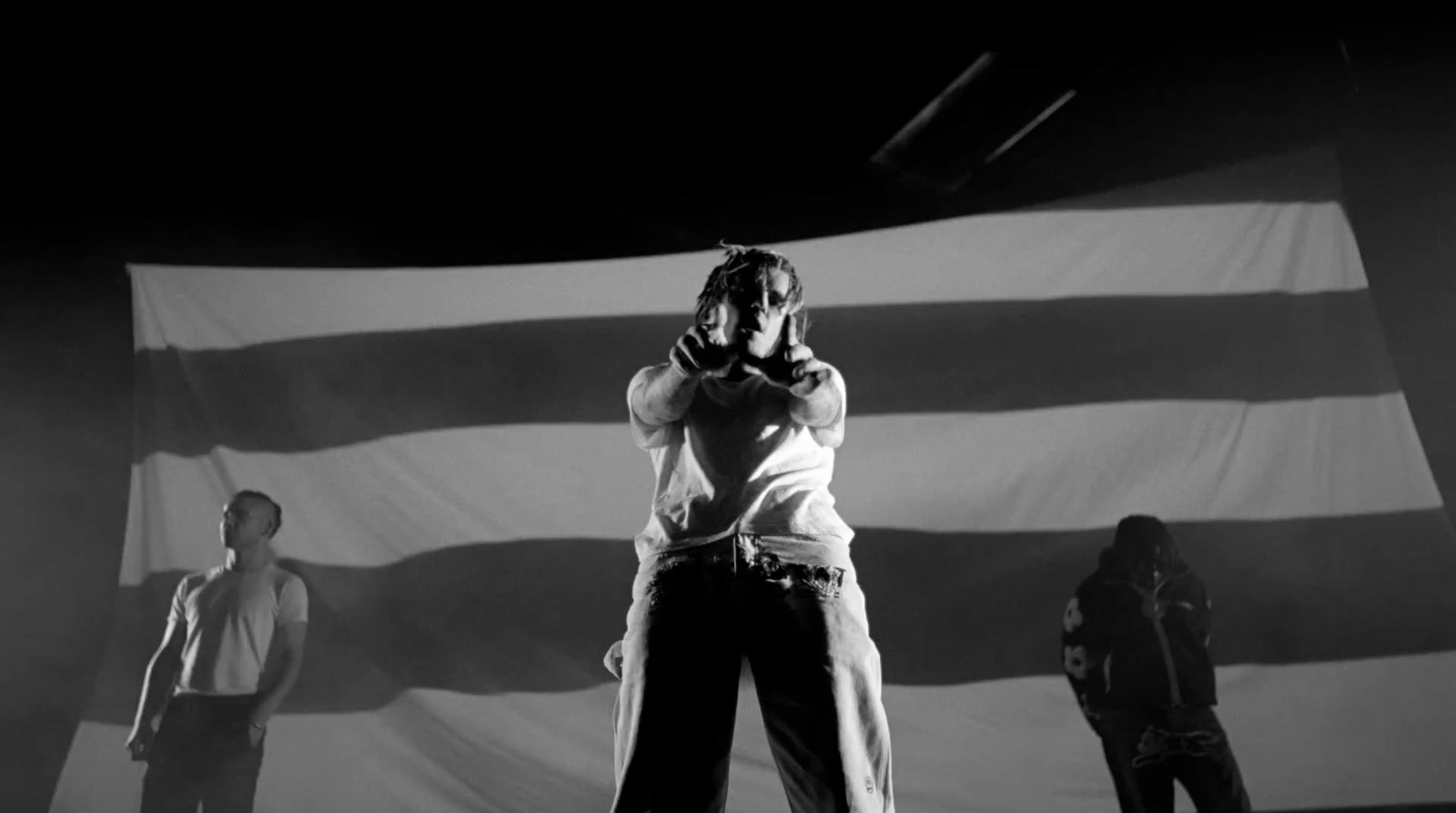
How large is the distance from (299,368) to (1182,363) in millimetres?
2433

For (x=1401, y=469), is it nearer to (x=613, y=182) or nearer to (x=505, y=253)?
(x=613, y=182)

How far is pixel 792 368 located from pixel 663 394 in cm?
18

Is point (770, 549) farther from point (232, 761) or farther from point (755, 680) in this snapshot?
point (232, 761)

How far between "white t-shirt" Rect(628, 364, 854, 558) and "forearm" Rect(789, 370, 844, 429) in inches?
0.5

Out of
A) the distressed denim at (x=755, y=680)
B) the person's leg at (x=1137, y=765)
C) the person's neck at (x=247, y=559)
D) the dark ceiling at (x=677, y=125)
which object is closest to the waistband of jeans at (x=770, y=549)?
the distressed denim at (x=755, y=680)

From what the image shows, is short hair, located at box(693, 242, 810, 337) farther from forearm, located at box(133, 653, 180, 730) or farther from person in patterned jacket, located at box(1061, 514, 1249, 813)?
forearm, located at box(133, 653, 180, 730)

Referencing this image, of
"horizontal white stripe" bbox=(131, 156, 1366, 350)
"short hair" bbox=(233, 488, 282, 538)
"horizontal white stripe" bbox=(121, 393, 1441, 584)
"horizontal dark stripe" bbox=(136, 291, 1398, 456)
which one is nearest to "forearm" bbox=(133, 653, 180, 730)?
"horizontal white stripe" bbox=(121, 393, 1441, 584)

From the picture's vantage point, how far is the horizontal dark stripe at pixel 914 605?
3020 millimetres

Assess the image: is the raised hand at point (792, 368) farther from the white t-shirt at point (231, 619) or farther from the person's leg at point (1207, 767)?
the white t-shirt at point (231, 619)

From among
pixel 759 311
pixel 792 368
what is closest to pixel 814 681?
pixel 792 368

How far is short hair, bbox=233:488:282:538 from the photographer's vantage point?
10.7ft

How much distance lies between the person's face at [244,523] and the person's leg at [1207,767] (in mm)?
2391

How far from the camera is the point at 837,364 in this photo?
3.39 meters

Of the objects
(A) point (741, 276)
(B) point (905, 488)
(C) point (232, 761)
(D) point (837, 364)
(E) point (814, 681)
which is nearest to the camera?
(E) point (814, 681)
